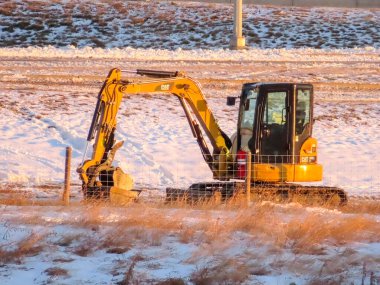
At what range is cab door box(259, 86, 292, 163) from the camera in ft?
54.7

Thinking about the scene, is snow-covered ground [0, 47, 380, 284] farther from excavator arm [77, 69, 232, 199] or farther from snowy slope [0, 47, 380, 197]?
excavator arm [77, 69, 232, 199]

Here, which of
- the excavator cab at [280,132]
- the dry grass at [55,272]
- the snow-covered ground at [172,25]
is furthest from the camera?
the snow-covered ground at [172,25]

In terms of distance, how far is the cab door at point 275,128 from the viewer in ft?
54.7

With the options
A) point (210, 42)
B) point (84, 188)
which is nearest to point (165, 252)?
point (84, 188)

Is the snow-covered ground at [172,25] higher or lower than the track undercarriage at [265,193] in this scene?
higher

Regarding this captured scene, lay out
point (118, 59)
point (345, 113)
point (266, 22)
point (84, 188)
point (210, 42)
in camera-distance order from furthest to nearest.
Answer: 1. point (266, 22)
2. point (210, 42)
3. point (118, 59)
4. point (345, 113)
5. point (84, 188)

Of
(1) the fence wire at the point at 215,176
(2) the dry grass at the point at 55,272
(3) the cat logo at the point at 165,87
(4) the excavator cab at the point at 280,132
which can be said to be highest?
(3) the cat logo at the point at 165,87

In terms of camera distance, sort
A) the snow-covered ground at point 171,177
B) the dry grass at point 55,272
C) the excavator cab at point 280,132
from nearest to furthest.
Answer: the dry grass at point 55,272 < the snow-covered ground at point 171,177 < the excavator cab at point 280,132

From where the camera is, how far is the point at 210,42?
4778 cm

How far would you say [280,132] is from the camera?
16.8m

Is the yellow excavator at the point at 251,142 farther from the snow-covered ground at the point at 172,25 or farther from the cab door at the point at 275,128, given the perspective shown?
the snow-covered ground at the point at 172,25

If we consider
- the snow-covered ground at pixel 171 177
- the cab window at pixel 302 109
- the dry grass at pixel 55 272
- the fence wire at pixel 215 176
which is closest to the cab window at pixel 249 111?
the fence wire at pixel 215 176

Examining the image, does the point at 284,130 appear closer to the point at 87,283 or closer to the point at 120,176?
the point at 120,176

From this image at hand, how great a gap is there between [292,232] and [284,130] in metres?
4.96
